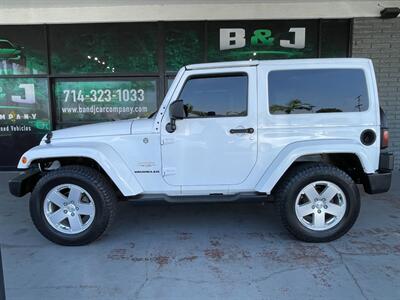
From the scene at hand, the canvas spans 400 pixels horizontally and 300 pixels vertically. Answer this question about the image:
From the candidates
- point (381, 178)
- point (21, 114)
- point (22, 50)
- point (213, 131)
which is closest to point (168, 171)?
point (213, 131)

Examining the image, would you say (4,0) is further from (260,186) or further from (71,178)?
(260,186)

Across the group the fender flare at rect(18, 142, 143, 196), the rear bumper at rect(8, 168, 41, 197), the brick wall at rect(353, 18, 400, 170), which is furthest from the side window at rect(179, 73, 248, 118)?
the brick wall at rect(353, 18, 400, 170)

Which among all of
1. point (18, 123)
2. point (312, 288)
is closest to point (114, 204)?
point (312, 288)

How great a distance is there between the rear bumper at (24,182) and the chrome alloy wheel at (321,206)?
2977 millimetres

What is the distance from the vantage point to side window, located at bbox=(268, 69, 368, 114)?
4.33 meters

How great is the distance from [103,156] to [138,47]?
457 centimetres

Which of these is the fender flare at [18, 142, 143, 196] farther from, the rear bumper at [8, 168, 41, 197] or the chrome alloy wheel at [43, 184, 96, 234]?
the chrome alloy wheel at [43, 184, 96, 234]

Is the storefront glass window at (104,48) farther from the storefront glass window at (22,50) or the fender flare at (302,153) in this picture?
the fender flare at (302,153)

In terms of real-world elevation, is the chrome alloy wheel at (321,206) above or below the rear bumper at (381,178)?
below

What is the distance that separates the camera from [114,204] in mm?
4324

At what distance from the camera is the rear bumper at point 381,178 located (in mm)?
4305

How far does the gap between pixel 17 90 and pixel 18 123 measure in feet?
2.29

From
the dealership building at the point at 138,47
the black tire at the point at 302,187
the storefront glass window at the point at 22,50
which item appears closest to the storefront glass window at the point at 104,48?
the dealership building at the point at 138,47

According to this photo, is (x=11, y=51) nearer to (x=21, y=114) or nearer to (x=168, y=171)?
(x=21, y=114)
